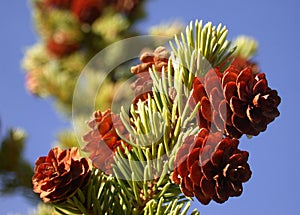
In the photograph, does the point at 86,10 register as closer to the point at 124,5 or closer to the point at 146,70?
the point at 124,5

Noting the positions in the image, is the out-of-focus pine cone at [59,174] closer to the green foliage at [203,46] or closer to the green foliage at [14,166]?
the green foliage at [203,46]

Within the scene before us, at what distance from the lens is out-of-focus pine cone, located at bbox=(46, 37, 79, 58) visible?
3.42 meters

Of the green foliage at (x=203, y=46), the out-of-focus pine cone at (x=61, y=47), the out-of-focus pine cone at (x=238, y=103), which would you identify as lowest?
the out-of-focus pine cone at (x=238, y=103)

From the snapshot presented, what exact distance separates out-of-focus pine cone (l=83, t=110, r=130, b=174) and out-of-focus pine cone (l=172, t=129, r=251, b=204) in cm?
10

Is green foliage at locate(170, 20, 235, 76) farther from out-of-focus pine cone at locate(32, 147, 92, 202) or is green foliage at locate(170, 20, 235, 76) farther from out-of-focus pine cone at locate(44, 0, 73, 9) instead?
out-of-focus pine cone at locate(44, 0, 73, 9)

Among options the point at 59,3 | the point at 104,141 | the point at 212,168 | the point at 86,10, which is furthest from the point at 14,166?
the point at 212,168

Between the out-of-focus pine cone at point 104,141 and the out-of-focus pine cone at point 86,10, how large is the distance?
9.27ft

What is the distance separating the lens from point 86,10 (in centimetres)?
342

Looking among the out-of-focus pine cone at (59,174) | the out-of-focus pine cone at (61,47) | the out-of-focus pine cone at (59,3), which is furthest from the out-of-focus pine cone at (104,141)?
the out-of-focus pine cone at (59,3)

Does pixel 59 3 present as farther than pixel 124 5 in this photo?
No

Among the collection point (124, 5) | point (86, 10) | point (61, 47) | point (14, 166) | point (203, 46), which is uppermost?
point (124, 5)

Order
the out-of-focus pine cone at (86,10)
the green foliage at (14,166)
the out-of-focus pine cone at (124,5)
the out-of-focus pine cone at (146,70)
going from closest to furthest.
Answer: the out-of-focus pine cone at (146,70), the green foliage at (14,166), the out-of-focus pine cone at (86,10), the out-of-focus pine cone at (124,5)

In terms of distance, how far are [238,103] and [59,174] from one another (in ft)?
0.68

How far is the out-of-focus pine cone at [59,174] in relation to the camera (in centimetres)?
61
